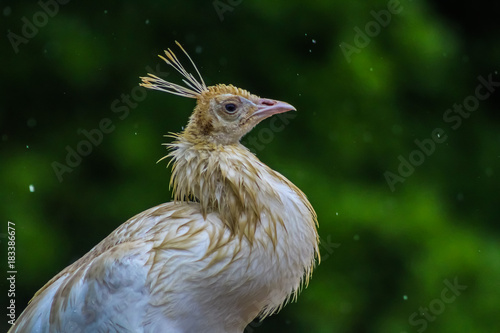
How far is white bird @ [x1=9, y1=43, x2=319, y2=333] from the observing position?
2.98 metres

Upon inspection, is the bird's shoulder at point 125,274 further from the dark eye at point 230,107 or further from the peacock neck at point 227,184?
the dark eye at point 230,107

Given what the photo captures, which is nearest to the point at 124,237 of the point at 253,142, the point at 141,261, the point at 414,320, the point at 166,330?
the point at 141,261

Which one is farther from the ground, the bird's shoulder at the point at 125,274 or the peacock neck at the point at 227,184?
the peacock neck at the point at 227,184

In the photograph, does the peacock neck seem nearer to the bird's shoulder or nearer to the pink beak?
the bird's shoulder

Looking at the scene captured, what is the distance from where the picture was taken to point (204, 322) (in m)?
3.04

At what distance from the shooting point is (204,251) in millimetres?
3002

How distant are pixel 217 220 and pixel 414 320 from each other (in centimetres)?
297

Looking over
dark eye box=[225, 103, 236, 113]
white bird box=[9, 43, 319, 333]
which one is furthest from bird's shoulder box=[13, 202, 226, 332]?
dark eye box=[225, 103, 236, 113]

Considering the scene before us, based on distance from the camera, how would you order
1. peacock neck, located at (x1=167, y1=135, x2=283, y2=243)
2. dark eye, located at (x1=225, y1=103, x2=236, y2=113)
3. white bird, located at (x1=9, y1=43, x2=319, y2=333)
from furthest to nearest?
dark eye, located at (x1=225, y1=103, x2=236, y2=113), peacock neck, located at (x1=167, y1=135, x2=283, y2=243), white bird, located at (x1=9, y1=43, x2=319, y2=333)

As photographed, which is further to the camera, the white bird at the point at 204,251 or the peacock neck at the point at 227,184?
the peacock neck at the point at 227,184

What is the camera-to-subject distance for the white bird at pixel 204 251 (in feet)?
9.77

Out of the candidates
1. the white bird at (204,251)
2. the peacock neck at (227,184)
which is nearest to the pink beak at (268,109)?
the white bird at (204,251)

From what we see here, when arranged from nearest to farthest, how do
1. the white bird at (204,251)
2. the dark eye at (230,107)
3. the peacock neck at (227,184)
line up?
the white bird at (204,251)
the peacock neck at (227,184)
the dark eye at (230,107)

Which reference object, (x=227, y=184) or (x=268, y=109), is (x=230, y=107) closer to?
(x=268, y=109)
